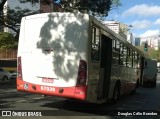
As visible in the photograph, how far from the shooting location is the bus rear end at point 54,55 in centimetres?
1230

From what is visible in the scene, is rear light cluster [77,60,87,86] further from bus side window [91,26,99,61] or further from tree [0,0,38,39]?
tree [0,0,38,39]

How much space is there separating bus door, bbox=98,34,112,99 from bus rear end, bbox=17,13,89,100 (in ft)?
5.20

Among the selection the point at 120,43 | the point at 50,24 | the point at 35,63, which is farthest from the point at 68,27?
the point at 120,43

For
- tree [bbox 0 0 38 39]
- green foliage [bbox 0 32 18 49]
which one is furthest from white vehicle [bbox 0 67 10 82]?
green foliage [bbox 0 32 18 49]

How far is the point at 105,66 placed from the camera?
14.8 meters

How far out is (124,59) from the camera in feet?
61.1

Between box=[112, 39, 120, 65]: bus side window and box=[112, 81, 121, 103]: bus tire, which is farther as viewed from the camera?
box=[112, 81, 121, 103]: bus tire

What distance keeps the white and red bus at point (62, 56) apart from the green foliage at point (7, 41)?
43.4m

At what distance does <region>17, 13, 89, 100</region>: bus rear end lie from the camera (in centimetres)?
1230

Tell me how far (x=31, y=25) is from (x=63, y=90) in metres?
2.48

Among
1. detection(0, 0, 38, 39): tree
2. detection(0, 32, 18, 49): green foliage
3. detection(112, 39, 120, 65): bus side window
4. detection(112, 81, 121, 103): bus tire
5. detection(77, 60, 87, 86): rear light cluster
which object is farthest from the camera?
detection(0, 32, 18, 49): green foliage

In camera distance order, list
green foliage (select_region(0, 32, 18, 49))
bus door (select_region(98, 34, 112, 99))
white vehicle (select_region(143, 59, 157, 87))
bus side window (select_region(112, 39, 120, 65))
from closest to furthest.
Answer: bus door (select_region(98, 34, 112, 99)) < bus side window (select_region(112, 39, 120, 65)) < white vehicle (select_region(143, 59, 157, 87)) < green foliage (select_region(0, 32, 18, 49))

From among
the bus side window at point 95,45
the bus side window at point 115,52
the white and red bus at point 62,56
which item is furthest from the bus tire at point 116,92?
the bus side window at point 95,45

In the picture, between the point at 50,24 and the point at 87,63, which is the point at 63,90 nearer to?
the point at 87,63
